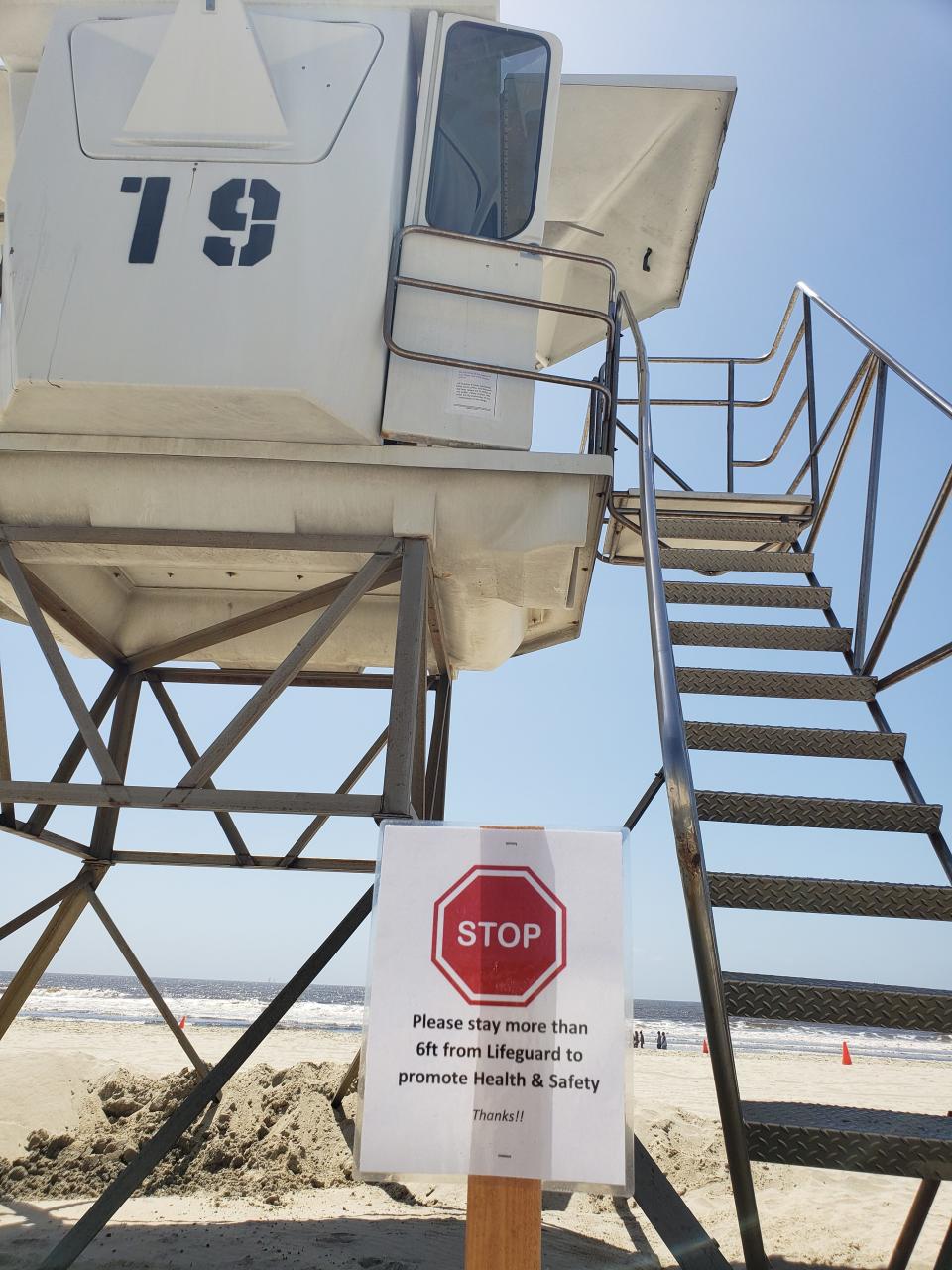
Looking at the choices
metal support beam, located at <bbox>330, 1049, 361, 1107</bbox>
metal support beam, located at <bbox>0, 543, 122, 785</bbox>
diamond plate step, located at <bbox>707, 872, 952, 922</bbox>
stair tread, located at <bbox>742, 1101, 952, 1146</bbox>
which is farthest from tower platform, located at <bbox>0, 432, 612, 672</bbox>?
metal support beam, located at <bbox>330, 1049, 361, 1107</bbox>

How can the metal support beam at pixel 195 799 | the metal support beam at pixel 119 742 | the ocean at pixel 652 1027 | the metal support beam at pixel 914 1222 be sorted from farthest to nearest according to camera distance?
the ocean at pixel 652 1027 < the metal support beam at pixel 119 742 < the metal support beam at pixel 195 799 < the metal support beam at pixel 914 1222

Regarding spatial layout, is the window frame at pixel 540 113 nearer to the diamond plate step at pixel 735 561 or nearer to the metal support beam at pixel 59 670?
the diamond plate step at pixel 735 561

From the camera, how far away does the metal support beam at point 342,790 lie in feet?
22.7

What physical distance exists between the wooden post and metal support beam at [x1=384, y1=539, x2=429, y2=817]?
281 centimetres

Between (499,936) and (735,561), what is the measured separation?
4179 millimetres

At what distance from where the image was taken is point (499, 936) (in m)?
1.70

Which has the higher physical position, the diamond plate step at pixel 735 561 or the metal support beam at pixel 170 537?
the diamond plate step at pixel 735 561

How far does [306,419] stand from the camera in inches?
185

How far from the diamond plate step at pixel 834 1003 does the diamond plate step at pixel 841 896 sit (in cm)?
28

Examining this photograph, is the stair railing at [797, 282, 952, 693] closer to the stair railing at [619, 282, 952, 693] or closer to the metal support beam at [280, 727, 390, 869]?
the stair railing at [619, 282, 952, 693]

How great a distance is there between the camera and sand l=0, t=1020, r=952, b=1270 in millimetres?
4688

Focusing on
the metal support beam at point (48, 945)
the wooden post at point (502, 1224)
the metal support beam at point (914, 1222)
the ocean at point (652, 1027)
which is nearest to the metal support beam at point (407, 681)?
the metal support beam at point (914, 1222)

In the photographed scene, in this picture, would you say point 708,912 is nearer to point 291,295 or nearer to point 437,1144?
point 437,1144

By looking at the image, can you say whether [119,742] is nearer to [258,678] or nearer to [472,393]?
[258,678]
